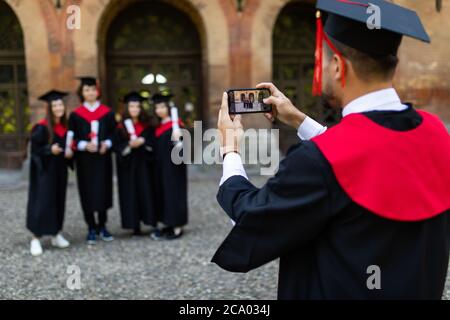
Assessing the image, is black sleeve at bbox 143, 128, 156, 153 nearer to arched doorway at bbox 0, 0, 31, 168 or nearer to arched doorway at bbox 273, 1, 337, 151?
arched doorway at bbox 273, 1, 337, 151

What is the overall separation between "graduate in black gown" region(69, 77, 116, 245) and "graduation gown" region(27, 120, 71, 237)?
10.2 inches

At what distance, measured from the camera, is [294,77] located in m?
11.0

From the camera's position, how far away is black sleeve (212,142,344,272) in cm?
130

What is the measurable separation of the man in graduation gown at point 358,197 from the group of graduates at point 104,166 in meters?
4.34

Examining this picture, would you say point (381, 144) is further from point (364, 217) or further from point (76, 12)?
point (76, 12)

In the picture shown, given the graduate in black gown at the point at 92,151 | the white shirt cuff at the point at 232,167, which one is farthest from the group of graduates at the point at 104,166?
the white shirt cuff at the point at 232,167

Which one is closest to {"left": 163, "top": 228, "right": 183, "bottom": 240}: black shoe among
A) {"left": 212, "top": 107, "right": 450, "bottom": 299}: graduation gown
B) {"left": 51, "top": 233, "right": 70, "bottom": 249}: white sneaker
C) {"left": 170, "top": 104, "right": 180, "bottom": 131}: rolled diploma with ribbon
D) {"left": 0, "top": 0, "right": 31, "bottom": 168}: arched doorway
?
{"left": 51, "top": 233, "right": 70, "bottom": 249}: white sneaker

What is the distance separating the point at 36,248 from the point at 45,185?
698mm

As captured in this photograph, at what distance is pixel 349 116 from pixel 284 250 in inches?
16.9

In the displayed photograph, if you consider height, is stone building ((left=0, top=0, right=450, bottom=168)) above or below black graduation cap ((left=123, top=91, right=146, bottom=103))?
above

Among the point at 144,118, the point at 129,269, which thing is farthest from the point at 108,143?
the point at 129,269
